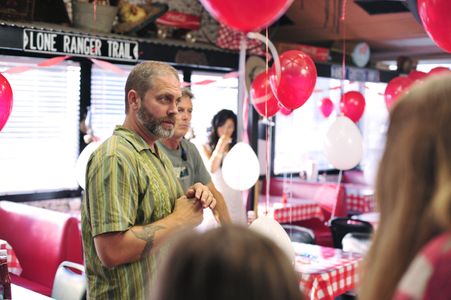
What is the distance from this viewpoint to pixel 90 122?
19.3 ft

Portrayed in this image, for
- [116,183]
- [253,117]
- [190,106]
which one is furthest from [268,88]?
[253,117]

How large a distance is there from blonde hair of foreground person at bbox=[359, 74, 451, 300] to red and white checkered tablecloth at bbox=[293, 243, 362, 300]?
2591 mm

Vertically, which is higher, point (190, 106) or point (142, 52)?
point (142, 52)

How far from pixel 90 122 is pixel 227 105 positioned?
83.3 inches

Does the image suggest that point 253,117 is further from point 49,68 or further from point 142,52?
point 49,68

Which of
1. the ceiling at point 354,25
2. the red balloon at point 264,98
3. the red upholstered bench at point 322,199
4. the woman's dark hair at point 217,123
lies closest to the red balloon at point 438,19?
the red balloon at point 264,98

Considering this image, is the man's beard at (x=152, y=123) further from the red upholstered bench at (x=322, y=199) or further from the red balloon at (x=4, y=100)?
the red upholstered bench at (x=322, y=199)

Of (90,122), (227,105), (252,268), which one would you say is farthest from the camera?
(227,105)

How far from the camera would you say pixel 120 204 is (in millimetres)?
2010

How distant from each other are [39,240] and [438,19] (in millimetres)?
3327

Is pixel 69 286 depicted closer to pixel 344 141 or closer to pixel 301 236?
pixel 344 141

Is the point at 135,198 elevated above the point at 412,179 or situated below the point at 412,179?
below

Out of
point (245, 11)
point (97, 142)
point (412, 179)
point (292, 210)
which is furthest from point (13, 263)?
point (412, 179)

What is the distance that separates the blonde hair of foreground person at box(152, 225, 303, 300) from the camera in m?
0.81
